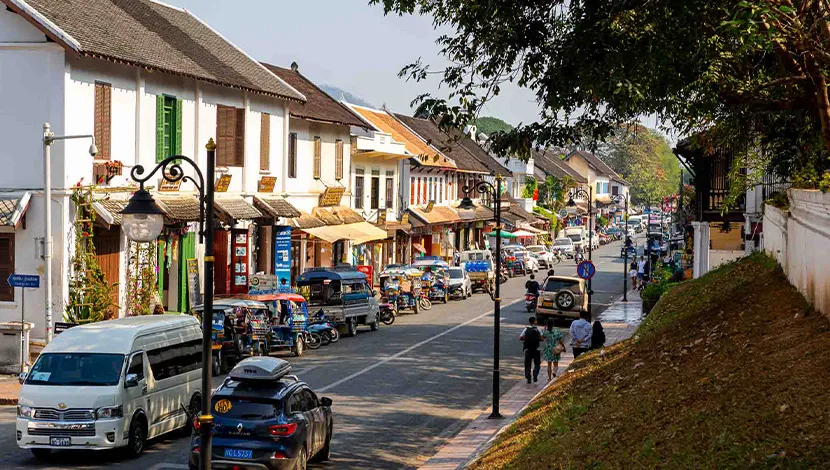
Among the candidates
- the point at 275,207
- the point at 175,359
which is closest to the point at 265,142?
the point at 275,207

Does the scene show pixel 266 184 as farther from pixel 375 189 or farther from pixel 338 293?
pixel 375 189

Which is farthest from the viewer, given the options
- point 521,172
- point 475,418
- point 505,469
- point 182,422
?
point 521,172

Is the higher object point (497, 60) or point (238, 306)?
point (497, 60)

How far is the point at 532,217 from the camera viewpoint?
310 ft

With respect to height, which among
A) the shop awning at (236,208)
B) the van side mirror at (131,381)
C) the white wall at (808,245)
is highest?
the shop awning at (236,208)

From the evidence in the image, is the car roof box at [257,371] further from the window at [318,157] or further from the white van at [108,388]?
the window at [318,157]

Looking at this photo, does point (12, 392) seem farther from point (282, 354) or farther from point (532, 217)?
point (532, 217)

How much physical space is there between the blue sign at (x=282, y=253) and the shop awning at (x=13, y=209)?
14.8 m

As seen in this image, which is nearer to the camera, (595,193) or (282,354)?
(282,354)

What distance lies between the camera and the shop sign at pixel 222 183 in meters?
37.4

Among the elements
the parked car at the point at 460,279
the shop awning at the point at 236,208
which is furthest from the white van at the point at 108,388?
the parked car at the point at 460,279

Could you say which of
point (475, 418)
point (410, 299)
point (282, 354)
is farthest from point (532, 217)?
point (475, 418)

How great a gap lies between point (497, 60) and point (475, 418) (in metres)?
9.49

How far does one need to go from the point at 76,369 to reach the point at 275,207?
2319cm
